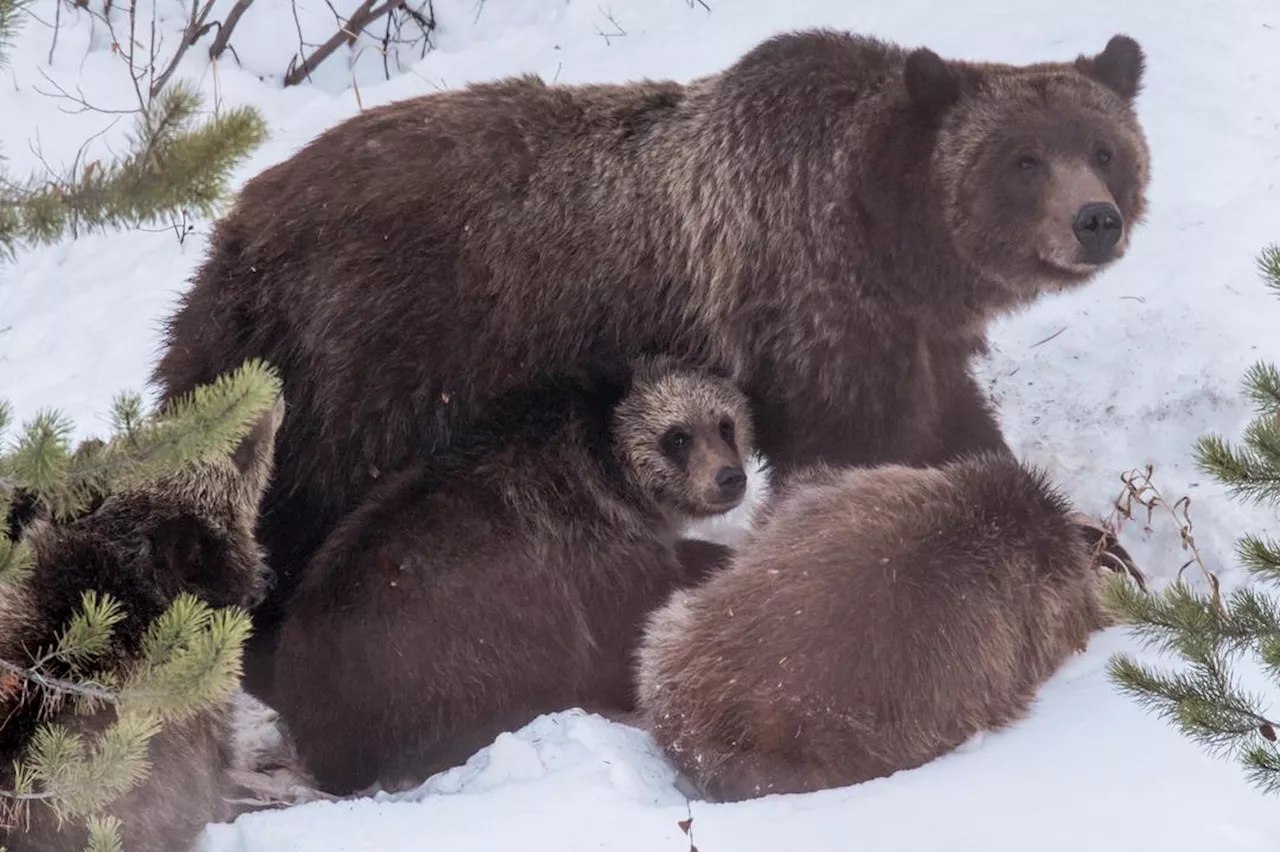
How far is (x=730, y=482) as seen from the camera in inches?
281

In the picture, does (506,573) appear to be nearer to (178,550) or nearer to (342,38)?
(178,550)

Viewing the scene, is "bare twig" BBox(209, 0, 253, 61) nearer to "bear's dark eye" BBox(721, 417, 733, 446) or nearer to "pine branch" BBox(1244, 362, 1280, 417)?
"bear's dark eye" BBox(721, 417, 733, 446)

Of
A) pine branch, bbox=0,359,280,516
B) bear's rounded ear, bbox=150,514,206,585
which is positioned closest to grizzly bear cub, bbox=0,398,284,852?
bear's rounded ear, bbox=150,514,206,585

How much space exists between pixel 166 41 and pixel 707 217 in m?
6.27

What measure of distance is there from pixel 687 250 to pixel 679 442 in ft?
2.83

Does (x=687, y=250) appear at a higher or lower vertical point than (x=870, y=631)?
higher

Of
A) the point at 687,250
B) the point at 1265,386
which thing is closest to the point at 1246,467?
the point at 1265,386

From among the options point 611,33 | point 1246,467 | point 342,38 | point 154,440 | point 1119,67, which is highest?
point 342,38

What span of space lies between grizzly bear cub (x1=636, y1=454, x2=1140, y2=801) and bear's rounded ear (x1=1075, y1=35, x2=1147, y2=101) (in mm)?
2121

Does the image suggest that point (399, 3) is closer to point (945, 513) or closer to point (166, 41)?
point (166, 41)

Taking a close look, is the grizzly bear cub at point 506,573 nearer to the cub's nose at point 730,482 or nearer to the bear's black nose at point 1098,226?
the cub's nose at point 730,482

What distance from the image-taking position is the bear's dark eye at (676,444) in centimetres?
719

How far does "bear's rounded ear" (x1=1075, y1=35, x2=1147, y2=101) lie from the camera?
7500 millimetres

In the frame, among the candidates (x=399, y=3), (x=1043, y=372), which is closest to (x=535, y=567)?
(x=1043, y=372)
